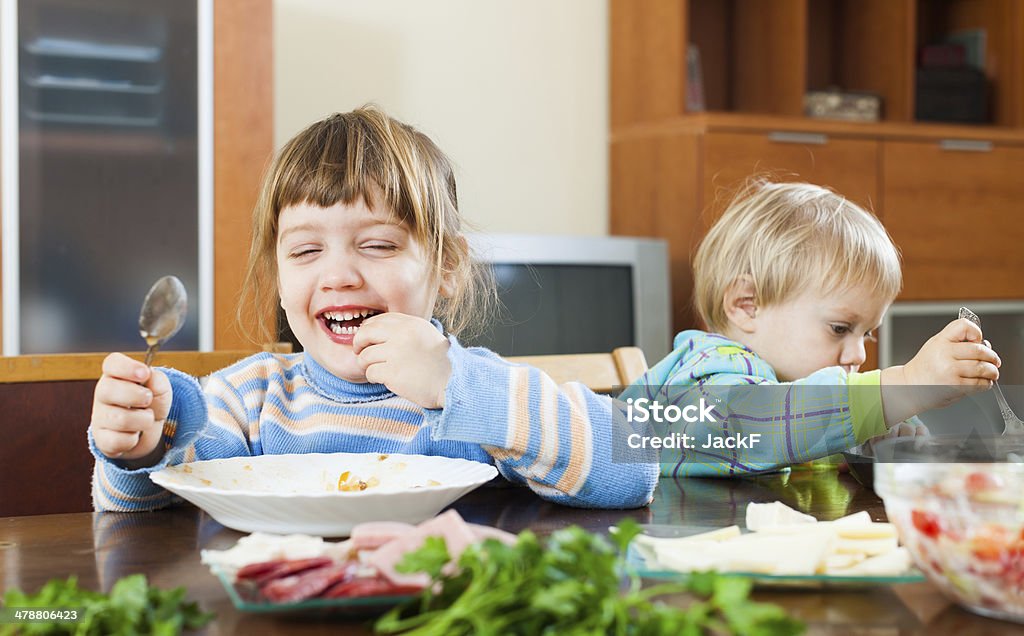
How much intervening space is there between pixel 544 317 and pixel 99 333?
100cm

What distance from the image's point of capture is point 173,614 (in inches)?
21.0

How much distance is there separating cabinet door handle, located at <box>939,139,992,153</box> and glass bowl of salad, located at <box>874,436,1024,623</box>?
9.14 feet

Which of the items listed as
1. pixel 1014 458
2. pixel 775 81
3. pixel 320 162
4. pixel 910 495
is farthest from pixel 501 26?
pixel 910 495

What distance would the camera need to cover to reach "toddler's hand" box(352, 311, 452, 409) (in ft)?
3.06

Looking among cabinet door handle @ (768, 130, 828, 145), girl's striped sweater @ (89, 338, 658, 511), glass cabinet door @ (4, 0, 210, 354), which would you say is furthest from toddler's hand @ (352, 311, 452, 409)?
cabinet door handle @ (768, 130, 828, 145)

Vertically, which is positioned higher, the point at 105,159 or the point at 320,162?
the point at 105,159

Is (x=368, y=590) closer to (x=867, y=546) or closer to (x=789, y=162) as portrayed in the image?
(x=867, y=546)

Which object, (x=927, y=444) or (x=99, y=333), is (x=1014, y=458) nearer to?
(x=927, y=444)

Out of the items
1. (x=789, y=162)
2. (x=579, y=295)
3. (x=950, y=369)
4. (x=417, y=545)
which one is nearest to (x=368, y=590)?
(x=417, y=545)

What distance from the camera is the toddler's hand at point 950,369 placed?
3.72 ft

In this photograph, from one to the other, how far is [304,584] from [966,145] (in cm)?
307

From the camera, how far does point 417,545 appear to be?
0.56 meters

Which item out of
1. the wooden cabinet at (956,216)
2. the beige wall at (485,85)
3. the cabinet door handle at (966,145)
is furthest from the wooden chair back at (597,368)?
the cabinet door handle at (966,145)

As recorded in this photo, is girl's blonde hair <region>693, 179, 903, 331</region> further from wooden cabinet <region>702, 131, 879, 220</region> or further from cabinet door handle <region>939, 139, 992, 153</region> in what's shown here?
cabinet door handle <region>939, 139, 992, 153</region>
